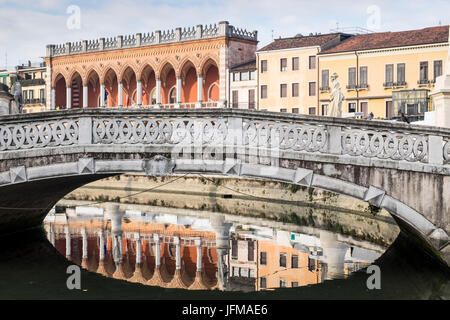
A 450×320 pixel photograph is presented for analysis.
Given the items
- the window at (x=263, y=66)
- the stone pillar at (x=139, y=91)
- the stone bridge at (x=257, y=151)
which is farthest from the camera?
the stone pillar at (x=139, y=91)

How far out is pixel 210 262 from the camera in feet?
61.3

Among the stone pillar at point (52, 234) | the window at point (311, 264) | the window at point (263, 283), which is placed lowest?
the window at point (263, 283)

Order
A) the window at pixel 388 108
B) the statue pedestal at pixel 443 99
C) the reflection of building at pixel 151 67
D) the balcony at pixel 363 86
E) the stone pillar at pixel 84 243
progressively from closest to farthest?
the statue pedestal at pixel 443 99
the stone pillar at pixel 84 243
the window at pixel 388 108
the balcony at pixel 363 86
the reflection of building at pixel 151 67

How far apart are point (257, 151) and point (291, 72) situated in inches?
1478

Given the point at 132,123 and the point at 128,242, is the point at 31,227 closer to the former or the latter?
the point at 128,242

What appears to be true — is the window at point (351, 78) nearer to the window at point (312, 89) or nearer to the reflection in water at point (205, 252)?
the window at point (312, 89)

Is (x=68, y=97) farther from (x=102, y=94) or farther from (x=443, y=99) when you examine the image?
(x=443, y=99)

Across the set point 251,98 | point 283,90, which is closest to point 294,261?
point 283,90

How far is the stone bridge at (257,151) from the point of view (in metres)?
13.7

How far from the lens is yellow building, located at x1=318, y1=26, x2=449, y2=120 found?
43.9 meters

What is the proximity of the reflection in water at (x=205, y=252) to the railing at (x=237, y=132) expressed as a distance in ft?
12.0

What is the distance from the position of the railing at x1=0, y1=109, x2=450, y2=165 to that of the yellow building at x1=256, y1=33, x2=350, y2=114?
35.9 meters

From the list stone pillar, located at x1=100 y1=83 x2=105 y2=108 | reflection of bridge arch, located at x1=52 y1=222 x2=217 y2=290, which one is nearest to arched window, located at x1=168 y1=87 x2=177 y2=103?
stone pillar, located at x1=100 y1=83 x2=105 y2=108

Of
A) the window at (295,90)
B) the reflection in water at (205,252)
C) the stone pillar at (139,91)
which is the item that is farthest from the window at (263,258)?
the stone pillar at (139,91)
